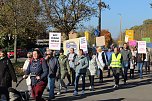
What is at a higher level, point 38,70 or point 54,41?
point 54,41

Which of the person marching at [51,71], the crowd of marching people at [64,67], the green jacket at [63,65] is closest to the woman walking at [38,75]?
the crowd of marching people at [64,67]

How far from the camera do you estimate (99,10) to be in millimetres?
29500

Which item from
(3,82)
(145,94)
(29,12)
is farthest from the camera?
(29,12)

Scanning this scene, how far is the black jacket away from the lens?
10.7 metres

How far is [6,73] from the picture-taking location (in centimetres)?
1071

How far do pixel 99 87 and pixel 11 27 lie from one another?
1706 centimetres

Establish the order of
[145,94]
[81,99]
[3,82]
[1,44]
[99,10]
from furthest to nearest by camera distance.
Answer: [1,44] < [99,10] < [145,94] < [81,99] < [3,82]

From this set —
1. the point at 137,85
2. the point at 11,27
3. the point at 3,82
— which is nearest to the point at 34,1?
the point at 11,27

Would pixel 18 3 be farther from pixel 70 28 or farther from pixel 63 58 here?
pixel 63 58

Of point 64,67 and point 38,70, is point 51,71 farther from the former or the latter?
point 38,70

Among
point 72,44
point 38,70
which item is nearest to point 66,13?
point 72,44

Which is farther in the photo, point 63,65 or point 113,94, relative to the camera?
point 63,65

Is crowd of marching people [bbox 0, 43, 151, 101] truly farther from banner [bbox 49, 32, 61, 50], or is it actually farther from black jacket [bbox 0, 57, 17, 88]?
banner [bbox 49, 32, 61, 50]

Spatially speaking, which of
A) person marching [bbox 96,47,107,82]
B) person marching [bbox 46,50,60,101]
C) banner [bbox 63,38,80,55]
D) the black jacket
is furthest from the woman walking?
banner [bbox 63,38,80,55]
